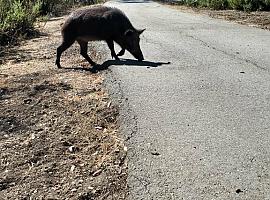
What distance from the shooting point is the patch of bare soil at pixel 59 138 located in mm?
4180

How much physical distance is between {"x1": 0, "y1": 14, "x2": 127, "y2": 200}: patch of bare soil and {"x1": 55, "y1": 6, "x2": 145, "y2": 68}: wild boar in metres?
0.71

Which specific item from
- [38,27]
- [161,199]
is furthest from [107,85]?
[38,27]

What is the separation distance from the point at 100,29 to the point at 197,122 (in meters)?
3.90

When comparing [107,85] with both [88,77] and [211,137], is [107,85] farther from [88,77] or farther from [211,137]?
[211,137]

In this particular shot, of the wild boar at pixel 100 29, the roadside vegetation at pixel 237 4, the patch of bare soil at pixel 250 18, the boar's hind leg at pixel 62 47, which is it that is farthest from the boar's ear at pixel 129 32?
the roadside vegetation at pixel 237 4

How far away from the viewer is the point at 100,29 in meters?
9.03

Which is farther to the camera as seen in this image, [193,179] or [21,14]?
[21,14]

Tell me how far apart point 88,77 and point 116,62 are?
1222 millimetres

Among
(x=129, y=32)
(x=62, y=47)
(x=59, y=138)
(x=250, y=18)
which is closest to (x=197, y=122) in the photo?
(x=59, y=138)

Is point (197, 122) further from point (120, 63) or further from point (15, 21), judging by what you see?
point (15, 21)

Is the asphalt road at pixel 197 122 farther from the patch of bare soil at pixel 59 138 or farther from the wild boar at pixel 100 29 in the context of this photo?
the wild boar at pixel 100 29

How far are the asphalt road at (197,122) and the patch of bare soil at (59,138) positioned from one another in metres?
0.21

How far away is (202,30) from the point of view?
14812mm

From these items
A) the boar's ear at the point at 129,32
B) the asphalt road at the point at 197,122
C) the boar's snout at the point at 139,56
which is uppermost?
the boar's ear at the point at 129,32
